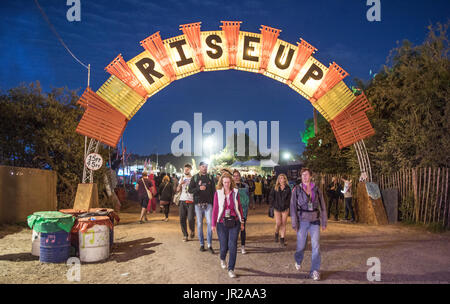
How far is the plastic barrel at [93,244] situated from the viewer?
7402mm

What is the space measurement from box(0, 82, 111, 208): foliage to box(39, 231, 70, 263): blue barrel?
354 inches

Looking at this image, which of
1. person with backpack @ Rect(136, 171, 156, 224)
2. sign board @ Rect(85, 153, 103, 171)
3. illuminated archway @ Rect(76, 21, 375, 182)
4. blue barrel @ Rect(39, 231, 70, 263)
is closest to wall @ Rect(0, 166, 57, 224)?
sign board @ Rect(85, 153, 103, 171)

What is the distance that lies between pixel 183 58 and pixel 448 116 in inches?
359

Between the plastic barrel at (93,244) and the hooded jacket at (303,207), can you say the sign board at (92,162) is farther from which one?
the hooded jacket at (303,207)

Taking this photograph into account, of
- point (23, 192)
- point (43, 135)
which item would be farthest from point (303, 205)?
point (43, 135)

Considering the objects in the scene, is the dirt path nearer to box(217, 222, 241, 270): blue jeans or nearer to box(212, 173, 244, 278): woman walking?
box(217, 222, 241, 270): blue jeans

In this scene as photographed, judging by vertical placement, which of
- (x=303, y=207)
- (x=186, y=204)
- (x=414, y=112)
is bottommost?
(x=186, y=204)

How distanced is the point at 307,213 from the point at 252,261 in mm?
1748

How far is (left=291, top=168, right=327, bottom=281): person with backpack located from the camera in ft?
20.5

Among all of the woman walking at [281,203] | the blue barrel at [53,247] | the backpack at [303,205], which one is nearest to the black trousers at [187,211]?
the woman walking at [281,203]

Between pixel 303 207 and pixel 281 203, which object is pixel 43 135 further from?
pixel 303 207

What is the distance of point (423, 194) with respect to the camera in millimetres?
12008
